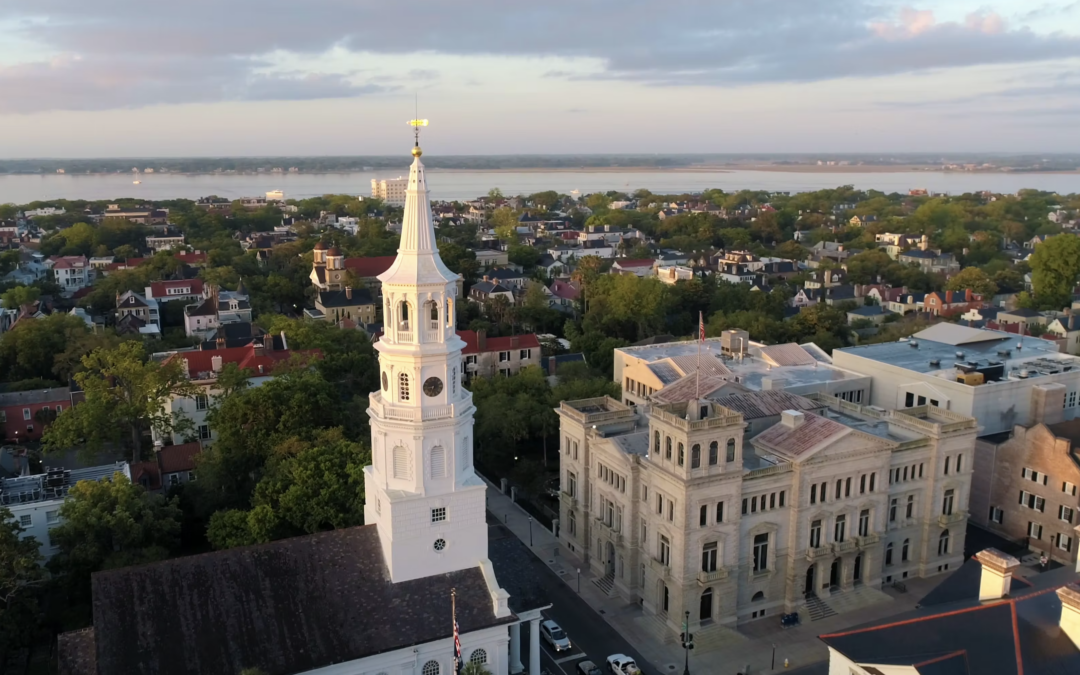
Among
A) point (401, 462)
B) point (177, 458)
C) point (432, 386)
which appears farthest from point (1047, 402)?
point (177, 458)

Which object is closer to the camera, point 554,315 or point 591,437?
point 591,437

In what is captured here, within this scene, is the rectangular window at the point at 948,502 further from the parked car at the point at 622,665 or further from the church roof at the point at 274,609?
the church roof at the point at 274,609

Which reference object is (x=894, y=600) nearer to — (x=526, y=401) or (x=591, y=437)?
(x=591, y=437)

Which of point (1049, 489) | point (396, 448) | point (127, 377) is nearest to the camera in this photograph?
point (396, 448)

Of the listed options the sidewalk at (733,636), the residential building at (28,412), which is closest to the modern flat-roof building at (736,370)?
the sidewalk at (733,636)

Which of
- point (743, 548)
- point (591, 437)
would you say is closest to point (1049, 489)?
point (743, 548)

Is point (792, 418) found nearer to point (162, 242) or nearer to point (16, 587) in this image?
point (16, 587)
